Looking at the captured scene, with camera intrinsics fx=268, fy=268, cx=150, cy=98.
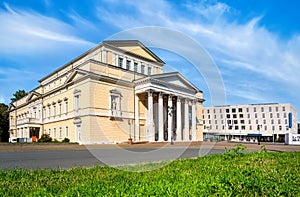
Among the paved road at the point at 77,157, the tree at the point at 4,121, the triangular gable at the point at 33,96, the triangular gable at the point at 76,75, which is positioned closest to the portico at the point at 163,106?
the triangular gable at the point at 76,75

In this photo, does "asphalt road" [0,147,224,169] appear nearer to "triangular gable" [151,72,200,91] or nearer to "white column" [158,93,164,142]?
"white column" [158,93,164,142]

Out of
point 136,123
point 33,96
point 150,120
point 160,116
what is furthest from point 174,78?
point 33,96

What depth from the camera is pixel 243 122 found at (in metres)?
112

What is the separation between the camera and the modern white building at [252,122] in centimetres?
10512

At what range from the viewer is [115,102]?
4200cm

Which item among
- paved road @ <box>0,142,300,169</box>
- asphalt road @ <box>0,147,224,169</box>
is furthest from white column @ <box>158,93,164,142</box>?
asphalt road @ <box>0,147,224,169</box>

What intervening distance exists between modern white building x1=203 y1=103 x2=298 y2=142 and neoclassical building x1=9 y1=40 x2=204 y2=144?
189 feet

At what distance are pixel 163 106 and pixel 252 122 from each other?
75.1 metres

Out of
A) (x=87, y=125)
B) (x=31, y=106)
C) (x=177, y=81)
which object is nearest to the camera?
(x=87, y=125)

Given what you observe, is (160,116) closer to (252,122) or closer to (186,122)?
(186,122)

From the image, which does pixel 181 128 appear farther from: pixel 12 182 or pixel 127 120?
pixel 12 182

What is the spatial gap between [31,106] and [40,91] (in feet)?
12.7

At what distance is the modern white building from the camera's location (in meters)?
105

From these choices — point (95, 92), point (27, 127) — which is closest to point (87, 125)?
point (95, 92)
